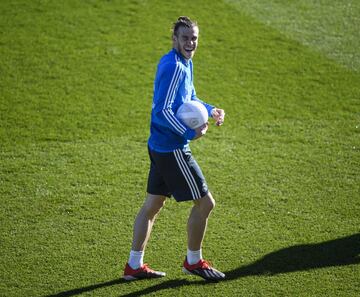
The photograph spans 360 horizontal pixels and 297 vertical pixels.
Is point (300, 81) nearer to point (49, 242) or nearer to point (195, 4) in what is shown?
point (195, 4)

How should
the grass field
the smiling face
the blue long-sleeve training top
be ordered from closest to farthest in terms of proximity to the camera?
the blue long-sleeve training top < the smiling face < the grass field

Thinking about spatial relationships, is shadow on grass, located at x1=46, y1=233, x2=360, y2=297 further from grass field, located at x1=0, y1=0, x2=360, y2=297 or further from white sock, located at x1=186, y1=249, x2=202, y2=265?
white sock, located at x1=186, y1=249, x2=202, y2=265

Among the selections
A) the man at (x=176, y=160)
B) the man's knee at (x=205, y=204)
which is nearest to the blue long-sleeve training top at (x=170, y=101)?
the man at (x=176, y=160)

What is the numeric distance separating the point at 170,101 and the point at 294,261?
186 centimetres

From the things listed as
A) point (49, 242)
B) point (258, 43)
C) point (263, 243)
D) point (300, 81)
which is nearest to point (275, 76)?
point (300, 81)

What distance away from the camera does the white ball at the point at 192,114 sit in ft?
15.6

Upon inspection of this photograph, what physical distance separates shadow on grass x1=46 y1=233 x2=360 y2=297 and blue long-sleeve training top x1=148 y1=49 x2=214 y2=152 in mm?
1157

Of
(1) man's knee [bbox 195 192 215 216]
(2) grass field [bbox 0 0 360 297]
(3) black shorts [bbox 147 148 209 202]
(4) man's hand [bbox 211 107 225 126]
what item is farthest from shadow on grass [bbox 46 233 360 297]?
(4) man's hand [bbox 211 107 225 126]

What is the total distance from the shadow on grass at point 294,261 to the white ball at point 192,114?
1.37 m

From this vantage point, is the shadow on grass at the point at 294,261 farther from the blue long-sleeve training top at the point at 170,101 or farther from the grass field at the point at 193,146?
the blue long-sleeve training top at the point at 170,101

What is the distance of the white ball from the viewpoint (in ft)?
15.6

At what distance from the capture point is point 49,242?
5.63 metres

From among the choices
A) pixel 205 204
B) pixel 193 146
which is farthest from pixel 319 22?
pixel 205 204

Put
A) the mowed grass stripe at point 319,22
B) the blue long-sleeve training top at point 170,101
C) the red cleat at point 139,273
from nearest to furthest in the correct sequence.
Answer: the blue long-sleeve training top at point 170,101, the red cleat at point 139,273, the mowed grass stripe at point 319,22
